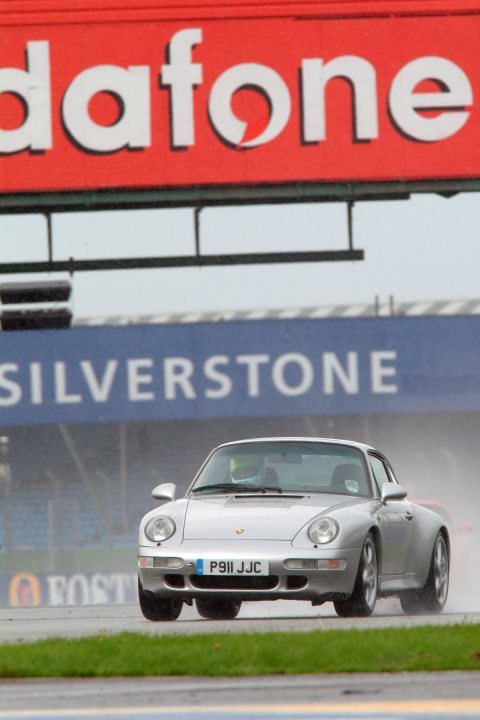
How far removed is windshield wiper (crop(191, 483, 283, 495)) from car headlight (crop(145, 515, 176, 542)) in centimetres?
68

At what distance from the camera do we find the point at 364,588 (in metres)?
12.1

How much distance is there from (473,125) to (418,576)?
17.0 metres

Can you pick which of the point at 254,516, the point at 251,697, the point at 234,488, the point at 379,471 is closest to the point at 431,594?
the point at 379,471

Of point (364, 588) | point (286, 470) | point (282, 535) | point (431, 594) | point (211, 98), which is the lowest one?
point (431, 594)

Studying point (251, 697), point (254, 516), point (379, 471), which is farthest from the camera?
point (379, 471)

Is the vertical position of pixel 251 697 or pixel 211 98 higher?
pixel 211 98

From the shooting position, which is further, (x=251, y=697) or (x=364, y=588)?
(x=364, y=588)

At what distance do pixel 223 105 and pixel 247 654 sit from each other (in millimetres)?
21071

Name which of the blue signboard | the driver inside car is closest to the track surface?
the driver inside car

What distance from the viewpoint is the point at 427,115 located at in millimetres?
29312

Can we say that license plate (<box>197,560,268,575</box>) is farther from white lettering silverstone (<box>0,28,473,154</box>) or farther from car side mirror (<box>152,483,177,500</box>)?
white lettering silverstone (<box>0,28,473,154</box>)

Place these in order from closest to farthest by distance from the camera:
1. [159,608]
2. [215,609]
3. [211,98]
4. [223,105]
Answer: [159,608], [215,609], [211,98], [223,105]

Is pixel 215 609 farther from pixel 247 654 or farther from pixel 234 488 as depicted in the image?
pixel 247 654

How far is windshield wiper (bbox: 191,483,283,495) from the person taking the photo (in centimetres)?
1249
